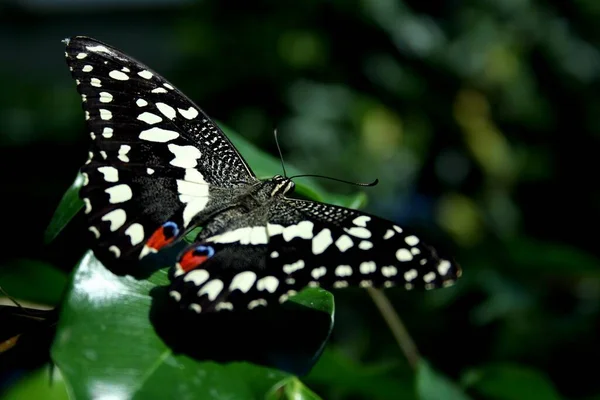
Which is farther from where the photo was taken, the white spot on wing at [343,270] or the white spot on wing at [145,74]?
the white spot on wing at [145,74]

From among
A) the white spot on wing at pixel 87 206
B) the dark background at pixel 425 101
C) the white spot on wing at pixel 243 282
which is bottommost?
the dark background at pixel 425 101

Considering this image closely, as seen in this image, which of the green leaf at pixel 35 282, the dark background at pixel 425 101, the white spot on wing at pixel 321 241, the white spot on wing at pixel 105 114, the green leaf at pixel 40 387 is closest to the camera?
the white spot on wing at pixel 321 241

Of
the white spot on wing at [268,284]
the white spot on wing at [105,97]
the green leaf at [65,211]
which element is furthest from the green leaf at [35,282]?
the white spot on wing at [268,284]

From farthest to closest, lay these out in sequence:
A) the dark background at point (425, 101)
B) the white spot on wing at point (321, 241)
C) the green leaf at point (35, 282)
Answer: the dark background at point (425, 101) → the green leaf at point (35, 282) → the white spot on wing at point (321, 241)

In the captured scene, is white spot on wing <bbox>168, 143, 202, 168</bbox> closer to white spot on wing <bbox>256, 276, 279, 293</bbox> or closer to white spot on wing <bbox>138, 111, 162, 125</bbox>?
white spot on wing <bbox>138, 111, 162, 125</bbox>

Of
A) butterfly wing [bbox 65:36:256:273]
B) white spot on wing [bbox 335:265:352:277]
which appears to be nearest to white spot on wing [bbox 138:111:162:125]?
butterfly wing [bbox 65:36:256:273]

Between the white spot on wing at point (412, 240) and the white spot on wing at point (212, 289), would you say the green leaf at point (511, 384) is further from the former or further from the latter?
the white spot on wing at point (212, 289)

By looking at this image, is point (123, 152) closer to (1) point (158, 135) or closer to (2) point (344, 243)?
(1) point (158, 135)
